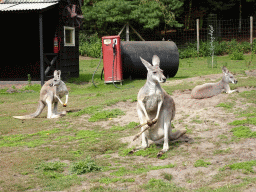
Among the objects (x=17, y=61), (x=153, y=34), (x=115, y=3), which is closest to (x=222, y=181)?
(x=17, y=61)

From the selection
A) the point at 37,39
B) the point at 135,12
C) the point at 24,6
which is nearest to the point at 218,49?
the point at 135,12

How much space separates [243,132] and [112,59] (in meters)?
8.43

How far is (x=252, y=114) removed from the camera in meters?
7.38

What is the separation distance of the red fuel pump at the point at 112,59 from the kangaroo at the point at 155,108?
7916 millimetres

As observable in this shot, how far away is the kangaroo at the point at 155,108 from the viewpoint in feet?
19.2

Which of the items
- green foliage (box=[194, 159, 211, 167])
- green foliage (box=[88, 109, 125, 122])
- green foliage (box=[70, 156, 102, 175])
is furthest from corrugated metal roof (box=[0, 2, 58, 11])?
green foliage (box=[194, 159, 211, 167])

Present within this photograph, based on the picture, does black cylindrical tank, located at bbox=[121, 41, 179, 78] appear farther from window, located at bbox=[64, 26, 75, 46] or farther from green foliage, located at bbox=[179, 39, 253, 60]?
green foliage, located at bbox=[179, 39, 253, 60]

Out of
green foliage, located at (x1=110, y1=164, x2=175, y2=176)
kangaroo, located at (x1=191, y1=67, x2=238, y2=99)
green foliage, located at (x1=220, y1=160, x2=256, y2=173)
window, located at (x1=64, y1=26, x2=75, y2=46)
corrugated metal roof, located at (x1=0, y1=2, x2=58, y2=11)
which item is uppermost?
corrugated metal roof, located at (x1=0, y1=2, x2=58, y2=11)

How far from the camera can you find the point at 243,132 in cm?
630

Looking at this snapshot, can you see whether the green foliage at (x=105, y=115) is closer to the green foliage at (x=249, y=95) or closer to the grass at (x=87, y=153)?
the grass at (x=87, y=153)

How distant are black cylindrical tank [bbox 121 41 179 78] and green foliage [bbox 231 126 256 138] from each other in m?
8.12

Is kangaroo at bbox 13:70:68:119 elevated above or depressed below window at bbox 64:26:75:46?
below

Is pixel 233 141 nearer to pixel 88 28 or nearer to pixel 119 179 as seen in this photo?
pixel 119 179

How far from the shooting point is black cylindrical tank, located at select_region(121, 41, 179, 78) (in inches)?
570
